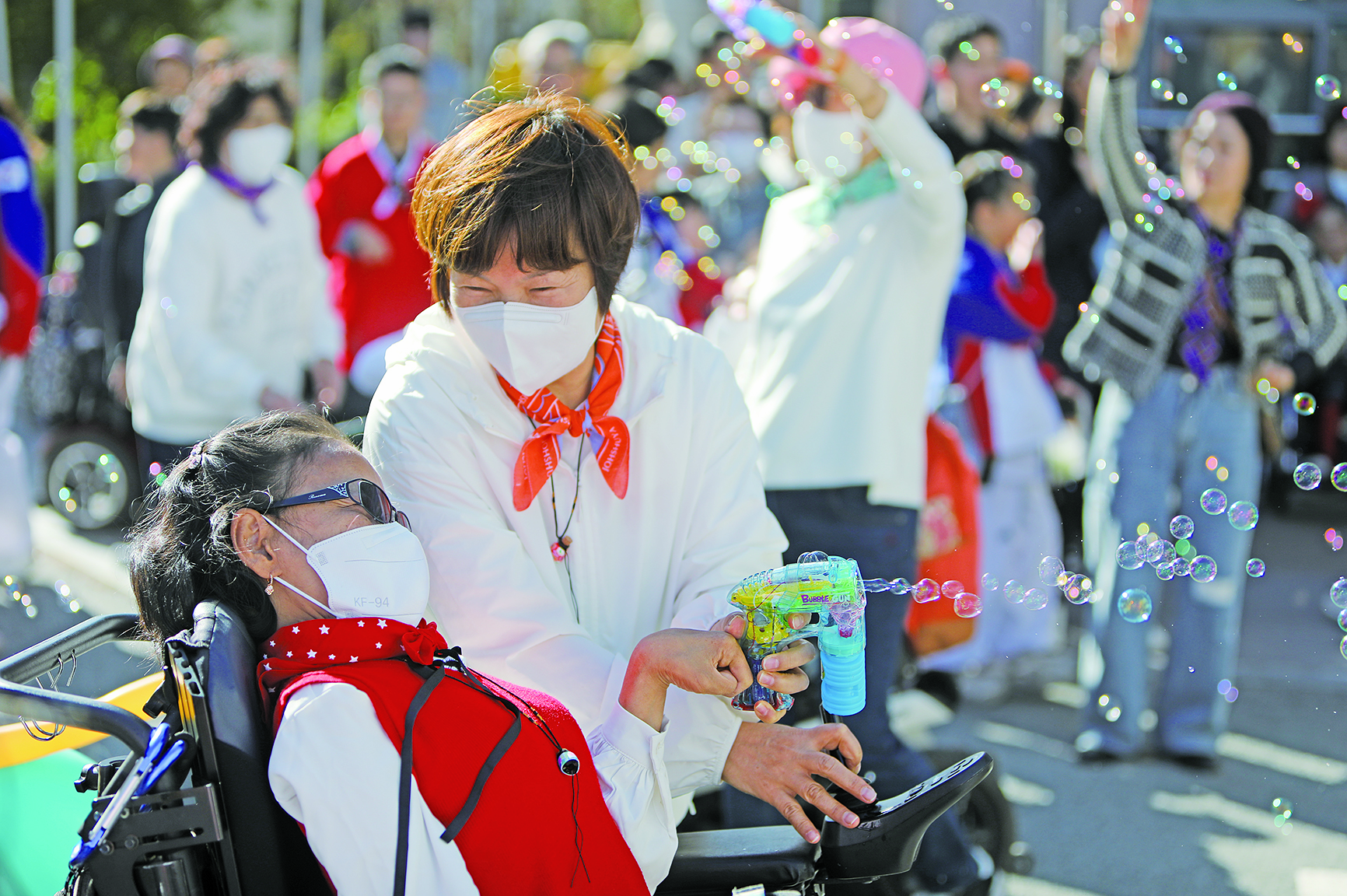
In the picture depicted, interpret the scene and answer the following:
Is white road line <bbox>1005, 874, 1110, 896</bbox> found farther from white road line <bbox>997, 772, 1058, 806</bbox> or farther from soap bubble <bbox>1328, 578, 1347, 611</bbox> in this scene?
soap bubble <bbox>1328, 578, 1347, 611</bbox>

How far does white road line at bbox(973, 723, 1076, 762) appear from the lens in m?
4.21

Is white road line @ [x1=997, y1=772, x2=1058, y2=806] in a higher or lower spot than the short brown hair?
lower

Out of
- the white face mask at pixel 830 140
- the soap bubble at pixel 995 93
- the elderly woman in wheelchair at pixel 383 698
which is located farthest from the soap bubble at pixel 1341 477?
the elderly woman in wheelchair at pixel 383 698

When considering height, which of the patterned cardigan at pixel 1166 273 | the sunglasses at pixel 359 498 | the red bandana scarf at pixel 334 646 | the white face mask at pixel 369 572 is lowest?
the red bandana scarf at pixel 334 646

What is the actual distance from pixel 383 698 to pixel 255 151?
3.40m

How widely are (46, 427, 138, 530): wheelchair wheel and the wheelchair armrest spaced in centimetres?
561

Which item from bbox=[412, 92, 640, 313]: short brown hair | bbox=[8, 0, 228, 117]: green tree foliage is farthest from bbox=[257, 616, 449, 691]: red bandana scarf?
bbox=[8, 0, 228, 117]: green tree foliage

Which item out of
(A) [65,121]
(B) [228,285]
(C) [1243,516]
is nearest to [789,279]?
(C) [1243,516]

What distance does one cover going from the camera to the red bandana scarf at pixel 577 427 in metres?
1.94

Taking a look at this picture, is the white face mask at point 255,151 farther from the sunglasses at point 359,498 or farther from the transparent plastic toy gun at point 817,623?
the transparent plastic toy gun at point 817,623

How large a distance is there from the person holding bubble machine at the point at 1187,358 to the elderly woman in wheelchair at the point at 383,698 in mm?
2475

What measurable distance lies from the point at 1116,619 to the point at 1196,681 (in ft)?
1.03

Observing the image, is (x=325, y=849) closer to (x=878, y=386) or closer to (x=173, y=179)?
(x=878, y=386)

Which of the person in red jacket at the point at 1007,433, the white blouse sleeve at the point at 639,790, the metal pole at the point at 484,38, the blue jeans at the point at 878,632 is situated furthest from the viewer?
the metal pole at the point at 484,38
